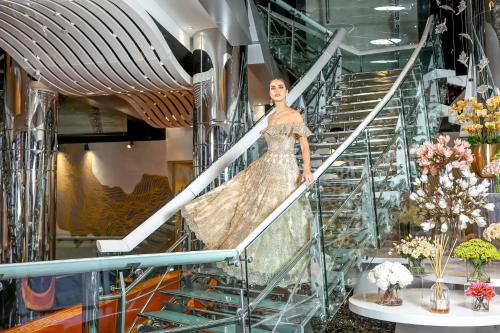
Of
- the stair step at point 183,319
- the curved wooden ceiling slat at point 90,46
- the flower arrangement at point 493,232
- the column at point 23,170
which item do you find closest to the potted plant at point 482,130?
the flower arrangement at point 493,232

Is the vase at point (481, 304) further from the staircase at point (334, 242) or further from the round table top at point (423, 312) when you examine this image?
the staircase at point (334, 242)

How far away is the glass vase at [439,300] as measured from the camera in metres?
4.02

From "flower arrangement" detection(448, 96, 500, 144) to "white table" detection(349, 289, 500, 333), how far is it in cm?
186

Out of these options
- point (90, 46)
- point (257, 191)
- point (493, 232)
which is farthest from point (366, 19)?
point (493, 232)

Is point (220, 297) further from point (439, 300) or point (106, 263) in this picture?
point (439, 300)

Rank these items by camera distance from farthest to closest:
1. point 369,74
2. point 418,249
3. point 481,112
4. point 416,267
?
point 369,74
point 481,112
point 416,267
point 418,249

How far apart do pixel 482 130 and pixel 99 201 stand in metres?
10.0

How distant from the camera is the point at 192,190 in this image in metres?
6.45

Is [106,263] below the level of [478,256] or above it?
above

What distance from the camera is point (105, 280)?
337 cm

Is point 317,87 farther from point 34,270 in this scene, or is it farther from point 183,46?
point 34,270

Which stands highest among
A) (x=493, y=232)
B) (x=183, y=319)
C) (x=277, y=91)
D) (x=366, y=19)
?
(x=366, y=19)

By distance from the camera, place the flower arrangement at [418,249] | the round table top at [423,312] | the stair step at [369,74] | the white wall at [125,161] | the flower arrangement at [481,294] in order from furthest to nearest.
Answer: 1. the white wall at [125,161]
2. the stair step at [369,74]
3. the flower arrangement at [418,249]
4. the flower arrangement at [481,294]
5. the round table top at [423,312]

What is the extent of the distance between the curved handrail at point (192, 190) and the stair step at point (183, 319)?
833mm
